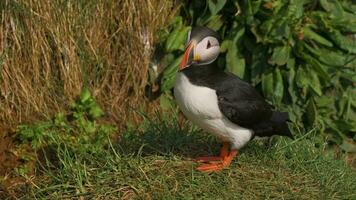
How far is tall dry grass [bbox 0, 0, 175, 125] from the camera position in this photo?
517 centimetres

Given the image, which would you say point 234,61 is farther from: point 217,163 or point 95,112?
point 217,163

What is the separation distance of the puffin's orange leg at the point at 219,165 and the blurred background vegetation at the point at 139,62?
3.99 feet

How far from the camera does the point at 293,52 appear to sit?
532cm

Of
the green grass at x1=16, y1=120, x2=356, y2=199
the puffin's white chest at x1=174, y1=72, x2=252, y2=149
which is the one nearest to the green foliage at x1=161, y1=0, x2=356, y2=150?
the green grass at x1=16, y1=120, x2=356, y2=199

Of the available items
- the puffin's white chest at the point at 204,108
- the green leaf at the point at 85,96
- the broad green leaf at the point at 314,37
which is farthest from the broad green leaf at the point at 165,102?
the puffin's white chest at the point at 204,108

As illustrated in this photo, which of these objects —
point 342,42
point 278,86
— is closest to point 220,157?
point 278,86

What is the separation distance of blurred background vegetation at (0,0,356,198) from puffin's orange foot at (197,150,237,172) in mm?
1157

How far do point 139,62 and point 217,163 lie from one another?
1907 millimetres

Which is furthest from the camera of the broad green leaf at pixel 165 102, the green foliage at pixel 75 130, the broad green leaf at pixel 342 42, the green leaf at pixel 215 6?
the broad green leaf at pixel 165 102

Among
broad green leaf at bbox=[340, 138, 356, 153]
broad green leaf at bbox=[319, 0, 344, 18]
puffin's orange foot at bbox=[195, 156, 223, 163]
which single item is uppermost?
broad green leaf at bbox=[319, 0, 344, 18]

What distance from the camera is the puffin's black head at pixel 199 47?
138 inches

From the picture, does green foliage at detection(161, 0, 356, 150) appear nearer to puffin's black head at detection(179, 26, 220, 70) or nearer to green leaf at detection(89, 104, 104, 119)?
green leaf at detection(89, 104, 104, 119)

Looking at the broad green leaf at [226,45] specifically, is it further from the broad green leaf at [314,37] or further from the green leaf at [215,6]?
the broad green leaf at [314,37]

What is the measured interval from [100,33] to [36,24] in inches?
21.8
